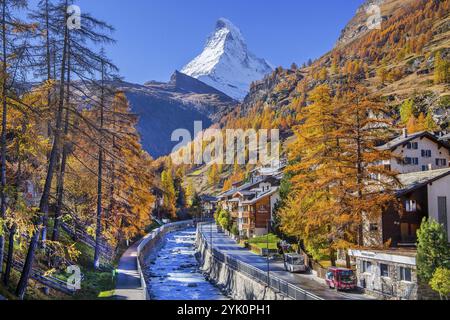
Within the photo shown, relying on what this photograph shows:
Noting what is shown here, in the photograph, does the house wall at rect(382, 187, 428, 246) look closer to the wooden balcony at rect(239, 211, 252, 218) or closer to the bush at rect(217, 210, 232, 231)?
the wooden balcony at rect(239, 211, 252, 218)

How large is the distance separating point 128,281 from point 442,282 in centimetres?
2175

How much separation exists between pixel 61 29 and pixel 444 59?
19052cm

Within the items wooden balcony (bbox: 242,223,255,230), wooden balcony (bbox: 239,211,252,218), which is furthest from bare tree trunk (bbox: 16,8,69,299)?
wooden balcony (bbox: 239,211,252,218)

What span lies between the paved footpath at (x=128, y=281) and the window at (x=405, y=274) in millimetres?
16230

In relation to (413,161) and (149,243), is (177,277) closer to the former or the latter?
(149,243)

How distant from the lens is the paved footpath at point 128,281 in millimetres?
28334

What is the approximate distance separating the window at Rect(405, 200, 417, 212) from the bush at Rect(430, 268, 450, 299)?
41.9 feet

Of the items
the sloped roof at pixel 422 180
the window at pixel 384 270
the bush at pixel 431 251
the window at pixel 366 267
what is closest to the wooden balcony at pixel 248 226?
the sloped roof at pixel 422 180

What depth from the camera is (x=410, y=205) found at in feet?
122

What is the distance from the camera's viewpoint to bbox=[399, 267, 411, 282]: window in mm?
28141

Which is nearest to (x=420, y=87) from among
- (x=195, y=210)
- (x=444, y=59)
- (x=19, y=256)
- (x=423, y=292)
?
(x=444, y=59)

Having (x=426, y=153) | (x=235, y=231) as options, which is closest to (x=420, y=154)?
→ (x=426, y=153)

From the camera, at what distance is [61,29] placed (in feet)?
68.6
